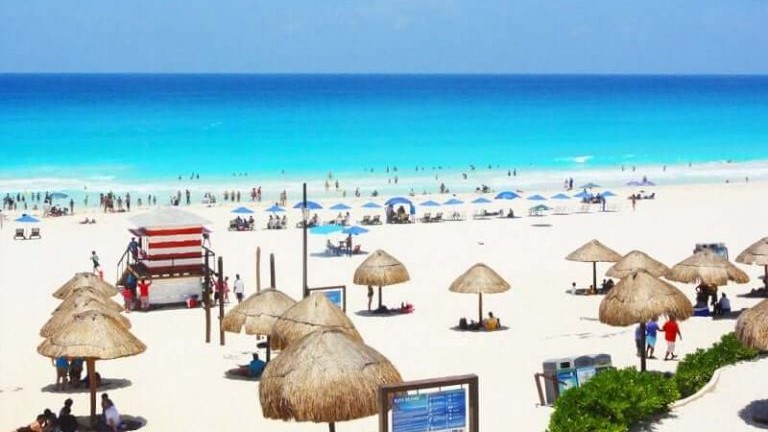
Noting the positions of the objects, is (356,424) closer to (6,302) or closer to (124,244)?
(6,302)

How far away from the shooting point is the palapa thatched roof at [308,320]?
16.3 meters

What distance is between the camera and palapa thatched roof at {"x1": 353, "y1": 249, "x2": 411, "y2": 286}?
24078mm

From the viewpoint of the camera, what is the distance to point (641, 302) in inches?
672

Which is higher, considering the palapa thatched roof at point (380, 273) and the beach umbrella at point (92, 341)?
the palapa thatched roof at point (380, 273)

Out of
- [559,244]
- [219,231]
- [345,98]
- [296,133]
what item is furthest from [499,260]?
[345,98]

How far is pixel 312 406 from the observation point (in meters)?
11.6

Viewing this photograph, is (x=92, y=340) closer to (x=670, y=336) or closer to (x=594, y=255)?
(x=670, y=336)

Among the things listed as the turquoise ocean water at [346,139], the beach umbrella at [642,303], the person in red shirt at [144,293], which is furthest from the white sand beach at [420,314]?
the turquoise ocean water at [346,139]

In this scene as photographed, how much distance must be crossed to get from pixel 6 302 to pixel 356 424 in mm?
13620

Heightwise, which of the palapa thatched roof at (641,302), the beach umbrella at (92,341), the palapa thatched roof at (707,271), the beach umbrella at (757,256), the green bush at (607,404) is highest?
the beach umbrella at (757,256)

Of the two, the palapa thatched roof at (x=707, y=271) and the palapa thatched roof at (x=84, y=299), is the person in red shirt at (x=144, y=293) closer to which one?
the palapa thatched roof at (x=84, y=299)

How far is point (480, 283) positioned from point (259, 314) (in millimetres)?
5850

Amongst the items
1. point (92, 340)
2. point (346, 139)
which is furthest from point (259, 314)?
point (346, 139)

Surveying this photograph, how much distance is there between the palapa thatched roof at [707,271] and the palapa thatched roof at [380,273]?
5.79 meters
